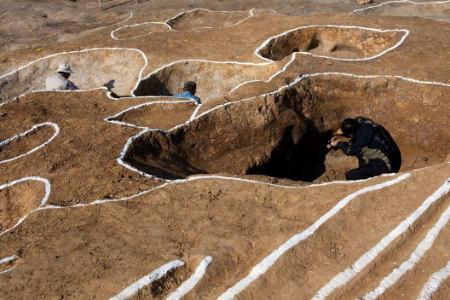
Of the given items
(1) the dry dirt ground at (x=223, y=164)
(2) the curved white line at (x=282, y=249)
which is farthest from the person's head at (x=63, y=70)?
(2) the curved white line at (x=282, y=249)

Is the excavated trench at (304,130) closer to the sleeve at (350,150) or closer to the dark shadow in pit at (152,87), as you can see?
the sleeve at (350,150)

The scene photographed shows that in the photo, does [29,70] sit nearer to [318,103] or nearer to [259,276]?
[318,103]

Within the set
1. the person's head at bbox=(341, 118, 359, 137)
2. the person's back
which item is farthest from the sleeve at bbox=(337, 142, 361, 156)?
the person's back

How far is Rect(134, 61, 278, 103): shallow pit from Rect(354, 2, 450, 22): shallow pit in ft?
26.0

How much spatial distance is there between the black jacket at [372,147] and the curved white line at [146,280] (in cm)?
465

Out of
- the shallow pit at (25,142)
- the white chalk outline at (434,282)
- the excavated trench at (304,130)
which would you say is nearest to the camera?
the white chalk outline at (434,282)

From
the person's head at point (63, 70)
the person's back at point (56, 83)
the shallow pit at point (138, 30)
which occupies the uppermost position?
the shallow pit at point (138, 30)

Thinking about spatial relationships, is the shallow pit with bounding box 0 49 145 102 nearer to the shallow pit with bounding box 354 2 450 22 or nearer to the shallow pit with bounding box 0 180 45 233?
the shallow pit with bounding box 0 180 45 233

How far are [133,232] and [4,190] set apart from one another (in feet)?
9.37

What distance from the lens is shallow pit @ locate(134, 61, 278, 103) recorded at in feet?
36.0

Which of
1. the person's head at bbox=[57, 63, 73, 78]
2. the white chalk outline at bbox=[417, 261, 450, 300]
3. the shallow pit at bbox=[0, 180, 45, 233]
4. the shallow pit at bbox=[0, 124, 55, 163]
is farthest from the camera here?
the person's head at bbox=[57, 63, 73, 78]

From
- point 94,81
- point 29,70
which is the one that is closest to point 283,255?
point 94,81

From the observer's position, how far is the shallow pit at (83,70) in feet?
39.7

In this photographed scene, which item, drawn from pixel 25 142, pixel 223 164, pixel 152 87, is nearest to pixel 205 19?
pixel 152 87
